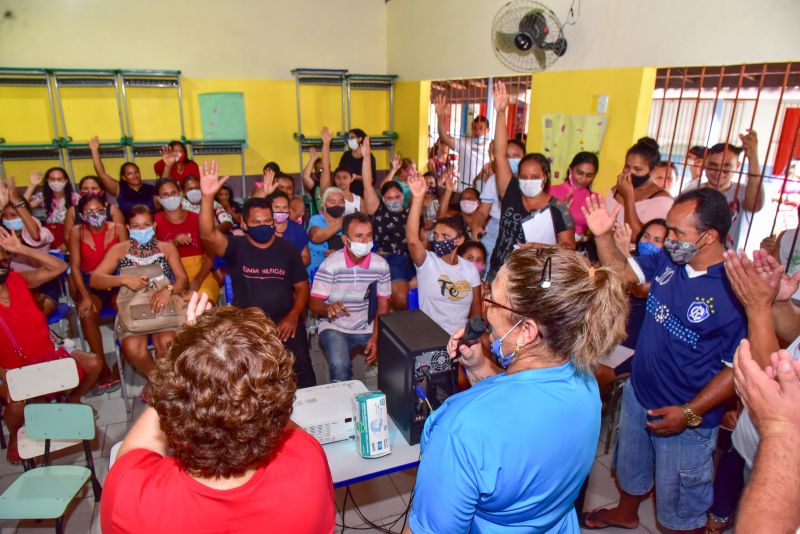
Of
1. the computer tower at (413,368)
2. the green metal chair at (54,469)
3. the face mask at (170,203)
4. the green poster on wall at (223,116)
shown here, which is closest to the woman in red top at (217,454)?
the computer tower at (413,368)

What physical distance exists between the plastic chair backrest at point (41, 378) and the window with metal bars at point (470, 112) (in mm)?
4920

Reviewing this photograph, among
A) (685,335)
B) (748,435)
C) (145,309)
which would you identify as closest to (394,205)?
(145,309)

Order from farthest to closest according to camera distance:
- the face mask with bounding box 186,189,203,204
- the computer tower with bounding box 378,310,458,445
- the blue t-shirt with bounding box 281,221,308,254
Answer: the face mask with bounding box 186,189,203,204 < the blue t-shirt with bounding box 281,221,308,254 < the computer tower with bounding box 378,310,458,445

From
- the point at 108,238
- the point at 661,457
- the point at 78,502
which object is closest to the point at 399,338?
the point at 661,457

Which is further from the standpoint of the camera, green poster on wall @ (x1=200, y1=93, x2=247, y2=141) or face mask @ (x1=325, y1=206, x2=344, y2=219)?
green poster on wall @ (x1=200, y1=93, x2=247, y2=141)

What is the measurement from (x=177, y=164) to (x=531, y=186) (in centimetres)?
523

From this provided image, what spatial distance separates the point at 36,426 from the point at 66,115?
262 inches

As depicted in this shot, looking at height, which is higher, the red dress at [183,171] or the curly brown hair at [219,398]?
the red dress at [183,171]

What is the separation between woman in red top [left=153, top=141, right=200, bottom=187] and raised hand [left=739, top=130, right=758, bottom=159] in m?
5.77

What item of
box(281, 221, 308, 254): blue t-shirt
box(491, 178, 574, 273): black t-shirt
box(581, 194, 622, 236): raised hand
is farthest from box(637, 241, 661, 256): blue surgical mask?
box(281, 221, 308, 254): blue t-shirt

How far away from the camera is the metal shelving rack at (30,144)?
6.96 meters

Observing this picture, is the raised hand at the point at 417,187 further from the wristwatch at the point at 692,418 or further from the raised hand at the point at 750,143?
the raised hand at the point at 750,143

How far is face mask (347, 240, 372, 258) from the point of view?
10.9 ft

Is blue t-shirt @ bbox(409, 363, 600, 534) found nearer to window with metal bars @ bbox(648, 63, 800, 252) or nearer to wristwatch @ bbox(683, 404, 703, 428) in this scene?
wristwatch @ bbox(683, 404, 703, 428)
